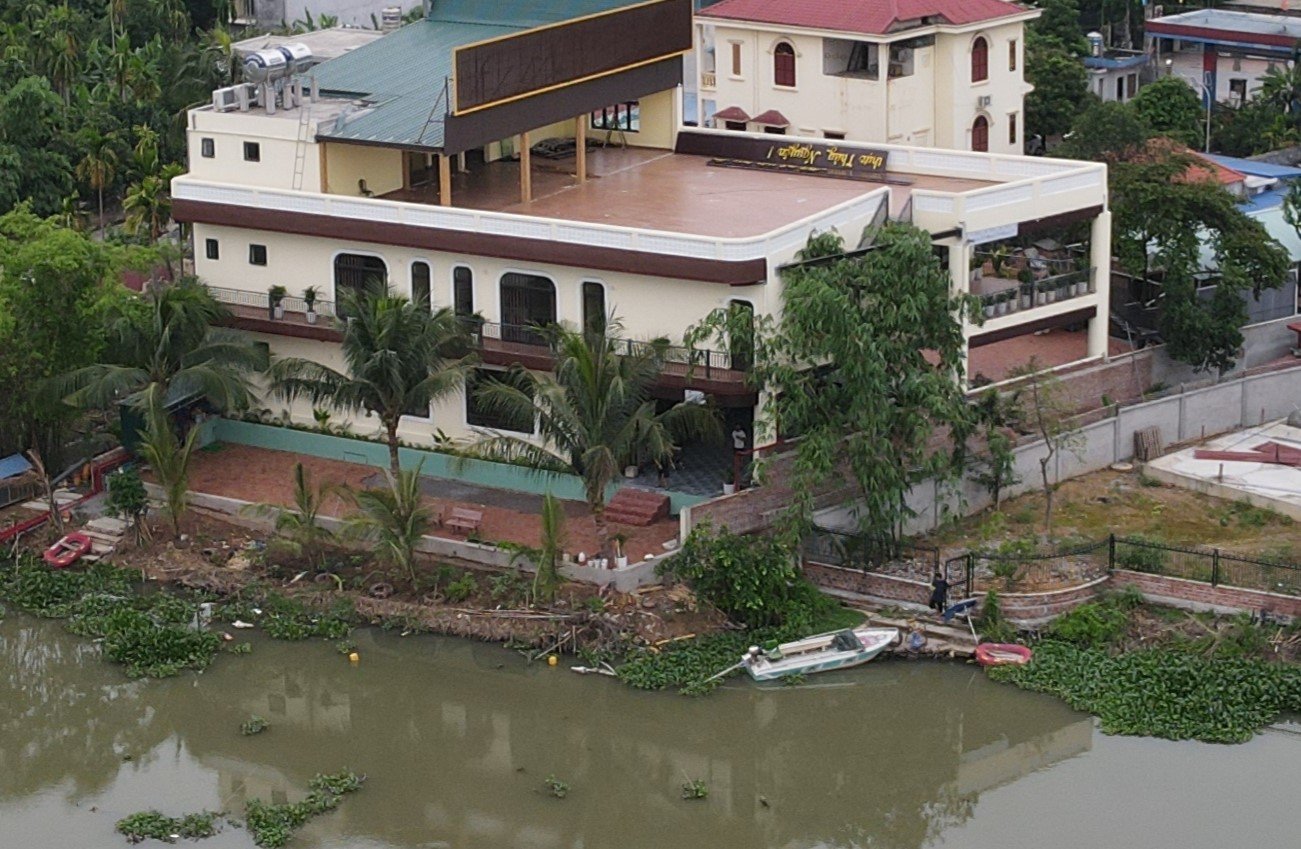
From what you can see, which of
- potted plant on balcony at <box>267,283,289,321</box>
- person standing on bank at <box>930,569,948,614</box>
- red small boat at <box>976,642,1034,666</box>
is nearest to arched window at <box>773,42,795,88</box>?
potted plant on balcony at <box>267,283,289,321</box>

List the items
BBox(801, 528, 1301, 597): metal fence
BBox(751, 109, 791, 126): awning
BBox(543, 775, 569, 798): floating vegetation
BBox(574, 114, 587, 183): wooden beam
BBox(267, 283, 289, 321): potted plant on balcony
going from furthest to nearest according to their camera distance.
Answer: BBox(751, 109, 791, 126): awning, BBox(574, 114, 587, 183): wooden beam, BBox(267, 283, 289, 321): potted plant on balcony, BBox(801, 528, 1301, 597): metal fence, BBox(543, 775, 569, 798): floating vegetation

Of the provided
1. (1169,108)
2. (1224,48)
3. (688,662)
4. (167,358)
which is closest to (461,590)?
(688,662)

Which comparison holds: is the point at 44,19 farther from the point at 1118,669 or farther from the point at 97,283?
the point at 1118,669

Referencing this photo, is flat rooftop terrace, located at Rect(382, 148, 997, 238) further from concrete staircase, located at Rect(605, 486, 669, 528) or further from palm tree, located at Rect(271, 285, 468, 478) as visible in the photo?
concrete staircase, located at Rect(605, 486, 669, 528)

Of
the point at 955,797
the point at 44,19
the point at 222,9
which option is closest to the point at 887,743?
the point at 955,797

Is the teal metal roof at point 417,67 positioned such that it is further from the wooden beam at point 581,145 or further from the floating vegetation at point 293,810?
the floating vegetation at point 293,810

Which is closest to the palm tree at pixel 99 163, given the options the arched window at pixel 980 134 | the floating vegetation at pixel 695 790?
the arched window at pixel 980 134

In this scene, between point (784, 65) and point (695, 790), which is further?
point (784, 65)

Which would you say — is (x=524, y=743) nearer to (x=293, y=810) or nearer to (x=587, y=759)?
(x=587, y=759)
